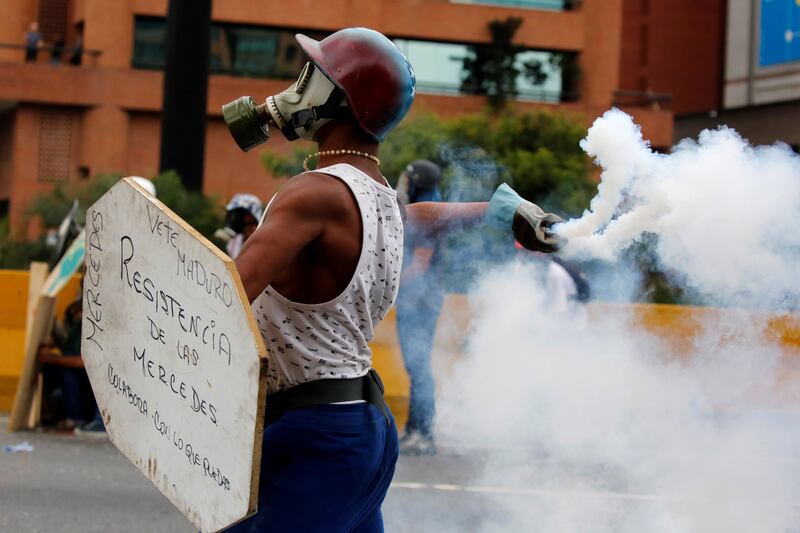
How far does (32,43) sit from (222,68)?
16.3 feet

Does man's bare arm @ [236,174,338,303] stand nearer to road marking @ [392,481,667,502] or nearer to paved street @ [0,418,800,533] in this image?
paved street @ [0,418,800,533]

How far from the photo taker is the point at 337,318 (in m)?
2.65

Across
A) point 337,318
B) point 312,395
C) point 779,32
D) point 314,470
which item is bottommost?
point 314,470

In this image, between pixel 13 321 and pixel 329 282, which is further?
pixel 13 321

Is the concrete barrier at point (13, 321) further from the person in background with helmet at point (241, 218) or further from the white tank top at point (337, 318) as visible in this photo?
the white tank top at point (337, 318)

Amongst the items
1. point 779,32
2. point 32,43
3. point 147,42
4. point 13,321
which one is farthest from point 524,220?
point 32,43

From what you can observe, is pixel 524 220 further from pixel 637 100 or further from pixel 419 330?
pixel 637 100

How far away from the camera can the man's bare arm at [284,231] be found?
245cm

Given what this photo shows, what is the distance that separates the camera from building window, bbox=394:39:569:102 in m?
32.8

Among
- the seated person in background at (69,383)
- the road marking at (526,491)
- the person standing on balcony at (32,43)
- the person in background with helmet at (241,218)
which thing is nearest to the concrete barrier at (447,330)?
the road marking at (526,491)

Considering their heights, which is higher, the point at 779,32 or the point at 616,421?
the point at 779,32

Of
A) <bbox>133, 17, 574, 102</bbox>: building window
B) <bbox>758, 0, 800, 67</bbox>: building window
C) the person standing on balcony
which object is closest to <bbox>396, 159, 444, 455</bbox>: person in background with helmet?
<bbox>758, 0, 800, 67</bbox>: building window

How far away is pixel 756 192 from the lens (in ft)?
11.0

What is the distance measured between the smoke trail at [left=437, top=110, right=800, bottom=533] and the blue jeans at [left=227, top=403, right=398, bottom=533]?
805mm
